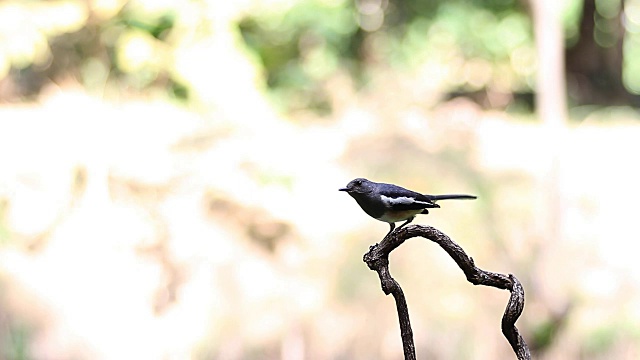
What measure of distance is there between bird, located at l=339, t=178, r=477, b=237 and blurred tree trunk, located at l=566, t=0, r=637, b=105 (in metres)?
7.71

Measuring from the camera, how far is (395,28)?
29.0 ft

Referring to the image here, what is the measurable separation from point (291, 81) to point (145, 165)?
82.0 inches

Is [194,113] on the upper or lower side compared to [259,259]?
upper

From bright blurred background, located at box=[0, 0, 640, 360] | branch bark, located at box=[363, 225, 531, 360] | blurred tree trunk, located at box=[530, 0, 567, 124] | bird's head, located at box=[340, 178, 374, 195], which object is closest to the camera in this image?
branch bark, located at box=[363, 225, 531, 360]

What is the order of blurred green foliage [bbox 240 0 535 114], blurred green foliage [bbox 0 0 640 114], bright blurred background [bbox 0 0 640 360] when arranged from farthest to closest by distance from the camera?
blurred green foliage [bbox 240 0 535 114]
blurred green foliage [bbox 0 0 640 114]
bright blurred background [bbox 0 0 640 360]

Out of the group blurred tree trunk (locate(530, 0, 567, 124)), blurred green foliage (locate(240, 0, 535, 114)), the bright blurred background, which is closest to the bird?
the bright blurred background

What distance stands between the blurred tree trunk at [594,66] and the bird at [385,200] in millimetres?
7709

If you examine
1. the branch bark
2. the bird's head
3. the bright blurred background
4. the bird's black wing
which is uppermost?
the bird's head

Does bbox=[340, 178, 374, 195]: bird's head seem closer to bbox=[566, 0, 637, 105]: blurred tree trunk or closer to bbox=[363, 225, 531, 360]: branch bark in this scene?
bbox=[363, 225, 531, 360]: branch bark

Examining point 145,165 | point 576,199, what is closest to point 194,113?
point 145,165

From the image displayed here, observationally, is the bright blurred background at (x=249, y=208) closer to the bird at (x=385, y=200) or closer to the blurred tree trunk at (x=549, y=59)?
the blurred tree trunk at (x=549, y=59)

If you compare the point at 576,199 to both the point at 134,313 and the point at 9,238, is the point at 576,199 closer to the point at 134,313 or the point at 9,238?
the point at 134,313

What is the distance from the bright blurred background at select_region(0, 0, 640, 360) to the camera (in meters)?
3.90

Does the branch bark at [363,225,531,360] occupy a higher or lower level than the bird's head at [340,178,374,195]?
lower
